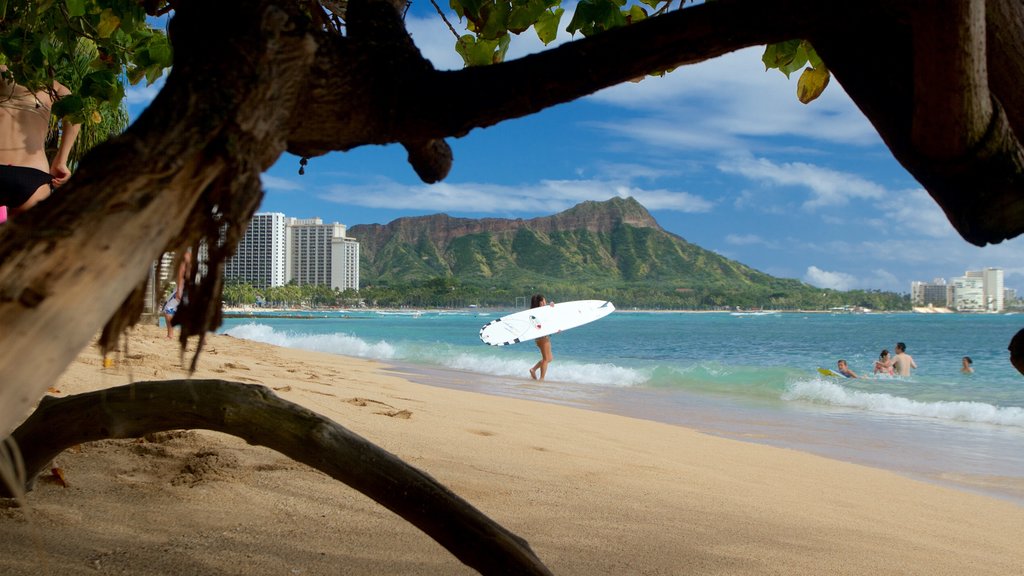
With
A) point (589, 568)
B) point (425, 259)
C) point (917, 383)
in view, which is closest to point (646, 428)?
point (589, 568)

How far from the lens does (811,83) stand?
8.39ft

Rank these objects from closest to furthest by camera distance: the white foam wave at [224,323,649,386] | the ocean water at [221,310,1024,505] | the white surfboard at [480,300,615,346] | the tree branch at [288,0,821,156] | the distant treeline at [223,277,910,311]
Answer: the tree branch at [288,0,821,156], the ocean water at [221,310,1024,505], the white foam wave at [224,323,649,386], the white surfboard at [480,300,615,346], the distant treeline at [223,277,910,311]

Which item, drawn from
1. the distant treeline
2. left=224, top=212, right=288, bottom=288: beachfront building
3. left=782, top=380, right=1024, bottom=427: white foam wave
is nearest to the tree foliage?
left=782, top=380, right=1024, bottom=427: white foam wave

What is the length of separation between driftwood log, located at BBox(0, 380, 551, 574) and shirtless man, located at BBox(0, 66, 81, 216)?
133cm

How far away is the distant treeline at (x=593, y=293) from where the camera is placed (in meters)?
112

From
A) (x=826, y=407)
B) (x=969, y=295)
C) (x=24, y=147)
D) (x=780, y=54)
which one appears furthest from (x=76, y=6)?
(x=969, y=295)

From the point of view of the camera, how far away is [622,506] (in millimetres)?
3531

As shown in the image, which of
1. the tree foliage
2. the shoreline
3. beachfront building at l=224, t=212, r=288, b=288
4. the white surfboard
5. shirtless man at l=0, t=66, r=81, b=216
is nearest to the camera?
the tree foliage

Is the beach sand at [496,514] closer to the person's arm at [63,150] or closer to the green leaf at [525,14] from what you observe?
the person's arm at [63,150]

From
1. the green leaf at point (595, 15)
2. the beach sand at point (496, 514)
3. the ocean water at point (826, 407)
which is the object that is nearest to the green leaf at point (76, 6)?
the beach sand at point (496, 514)

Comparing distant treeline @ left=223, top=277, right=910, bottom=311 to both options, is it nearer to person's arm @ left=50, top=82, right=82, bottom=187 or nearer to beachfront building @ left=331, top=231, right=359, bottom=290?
beachfront building @ left=331, top=231, right=359, bottom=290

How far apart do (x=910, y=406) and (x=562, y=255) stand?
119m

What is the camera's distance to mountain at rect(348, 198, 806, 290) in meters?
124

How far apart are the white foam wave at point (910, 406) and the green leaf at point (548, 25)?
34.7ft
